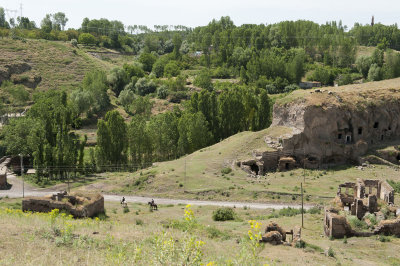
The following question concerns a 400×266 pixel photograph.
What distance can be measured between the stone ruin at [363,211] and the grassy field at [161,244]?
0.90 m

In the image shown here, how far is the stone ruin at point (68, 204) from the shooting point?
1383 inches

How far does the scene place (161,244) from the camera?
468 inches

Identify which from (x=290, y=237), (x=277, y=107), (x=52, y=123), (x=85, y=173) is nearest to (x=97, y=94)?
(x=52, y=123)

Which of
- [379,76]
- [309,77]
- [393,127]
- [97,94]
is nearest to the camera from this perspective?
[393,127]

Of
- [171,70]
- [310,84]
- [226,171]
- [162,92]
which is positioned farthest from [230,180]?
[171,70]

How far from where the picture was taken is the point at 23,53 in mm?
119062

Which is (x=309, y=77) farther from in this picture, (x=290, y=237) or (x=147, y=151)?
(x=290, y=237)

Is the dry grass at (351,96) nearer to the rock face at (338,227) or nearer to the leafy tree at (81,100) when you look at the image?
the rock face at (338,227)

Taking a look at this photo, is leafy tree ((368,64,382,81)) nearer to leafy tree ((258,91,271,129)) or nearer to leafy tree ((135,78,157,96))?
leafy tree ((258,91,271,129))

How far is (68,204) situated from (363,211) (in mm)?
25342

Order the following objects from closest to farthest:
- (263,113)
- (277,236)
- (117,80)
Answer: (277,236)
(263,113)
(117,80)

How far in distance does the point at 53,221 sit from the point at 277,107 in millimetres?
42690

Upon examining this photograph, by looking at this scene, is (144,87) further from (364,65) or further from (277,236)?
(277,236)

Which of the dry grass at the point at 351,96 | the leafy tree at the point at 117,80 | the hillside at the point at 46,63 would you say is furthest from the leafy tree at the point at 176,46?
the dry grass at the point at 351,96
